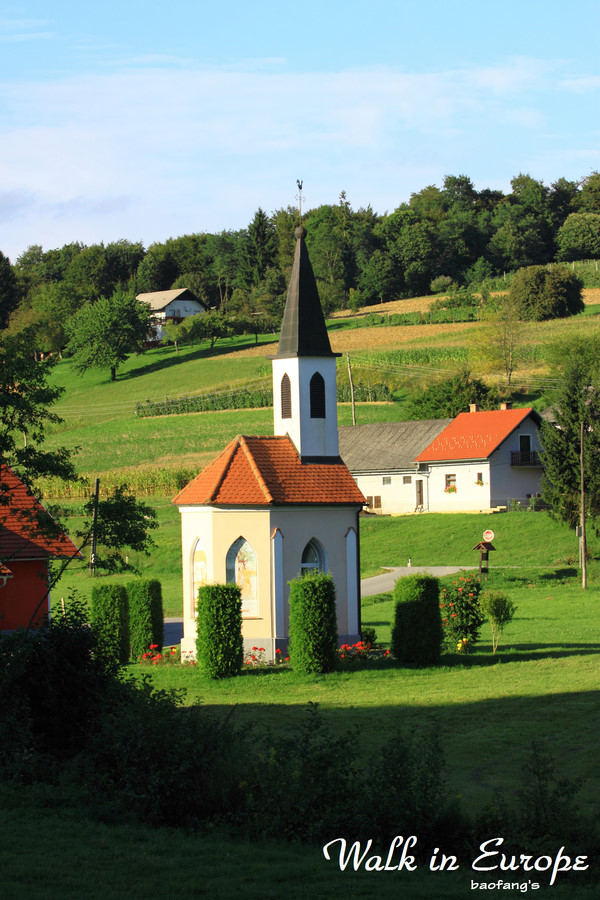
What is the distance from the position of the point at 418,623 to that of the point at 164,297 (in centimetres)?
12032

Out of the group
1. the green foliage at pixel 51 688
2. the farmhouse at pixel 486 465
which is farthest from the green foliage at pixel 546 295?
the green foliage at pixel 51 688

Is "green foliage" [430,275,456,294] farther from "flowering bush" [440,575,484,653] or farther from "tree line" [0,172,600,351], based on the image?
"flowering bush" [440,575,484,653]

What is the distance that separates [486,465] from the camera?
5947 cm

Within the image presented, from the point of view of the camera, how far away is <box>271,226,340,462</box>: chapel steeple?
28.4 meters

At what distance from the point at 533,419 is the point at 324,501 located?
38.1m

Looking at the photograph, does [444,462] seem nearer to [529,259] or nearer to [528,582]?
[528,582]

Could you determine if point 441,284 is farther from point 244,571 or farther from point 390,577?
point 244,571

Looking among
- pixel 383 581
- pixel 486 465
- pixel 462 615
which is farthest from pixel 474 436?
pixel 462 615

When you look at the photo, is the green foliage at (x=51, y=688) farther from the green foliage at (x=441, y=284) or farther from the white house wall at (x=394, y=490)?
the green foliage at (x=441, y=284)

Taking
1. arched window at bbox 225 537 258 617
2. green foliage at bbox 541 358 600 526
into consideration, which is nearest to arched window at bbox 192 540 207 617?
arched window at bbox 225 537 258 617

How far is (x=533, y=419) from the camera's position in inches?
2457

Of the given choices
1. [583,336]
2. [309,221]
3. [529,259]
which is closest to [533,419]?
[583,336]

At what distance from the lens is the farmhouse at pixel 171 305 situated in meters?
135

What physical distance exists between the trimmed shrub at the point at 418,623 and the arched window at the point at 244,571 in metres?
4.13
